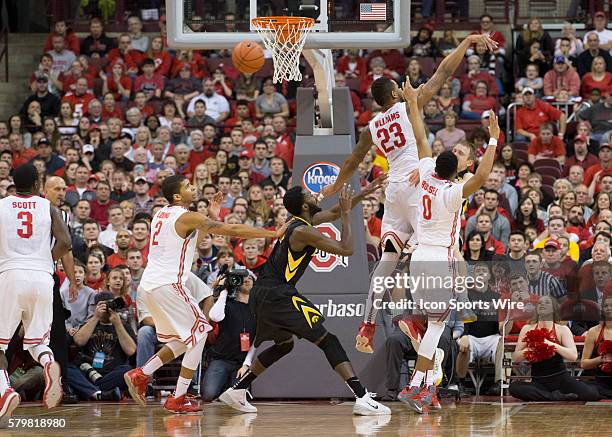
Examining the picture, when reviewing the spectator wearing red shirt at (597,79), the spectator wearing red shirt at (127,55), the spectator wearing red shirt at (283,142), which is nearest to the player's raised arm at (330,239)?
the spectator wearing red shirt at (283,142)

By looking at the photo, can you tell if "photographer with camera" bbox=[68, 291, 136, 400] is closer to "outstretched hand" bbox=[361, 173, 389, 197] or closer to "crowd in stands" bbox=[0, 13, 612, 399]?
"crowd in stands" bbox=[0, 13, 612, 399]

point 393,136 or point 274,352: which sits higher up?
point 393,136

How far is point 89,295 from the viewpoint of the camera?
41.5ft

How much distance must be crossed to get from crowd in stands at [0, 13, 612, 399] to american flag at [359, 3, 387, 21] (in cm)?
168

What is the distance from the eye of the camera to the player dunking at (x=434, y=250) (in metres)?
9.95

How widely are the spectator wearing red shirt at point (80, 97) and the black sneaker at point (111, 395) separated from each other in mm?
8097

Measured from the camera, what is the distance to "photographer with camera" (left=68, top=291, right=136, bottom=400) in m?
12.0


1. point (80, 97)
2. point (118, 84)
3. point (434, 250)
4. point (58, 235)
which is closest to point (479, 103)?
point (118, 84)

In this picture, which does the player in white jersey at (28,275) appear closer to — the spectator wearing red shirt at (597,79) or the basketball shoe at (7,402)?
the basketball shoe at (7,402)

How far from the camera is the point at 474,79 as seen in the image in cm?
1842

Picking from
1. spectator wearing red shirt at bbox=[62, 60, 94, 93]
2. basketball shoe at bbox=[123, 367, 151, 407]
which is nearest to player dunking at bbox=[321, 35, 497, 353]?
basketball shoe at bbox=[123, 367, 151, 407]

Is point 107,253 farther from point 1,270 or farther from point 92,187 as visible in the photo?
point 1,270

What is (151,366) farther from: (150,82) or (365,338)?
(150,82)

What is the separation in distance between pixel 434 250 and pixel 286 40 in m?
2.70
